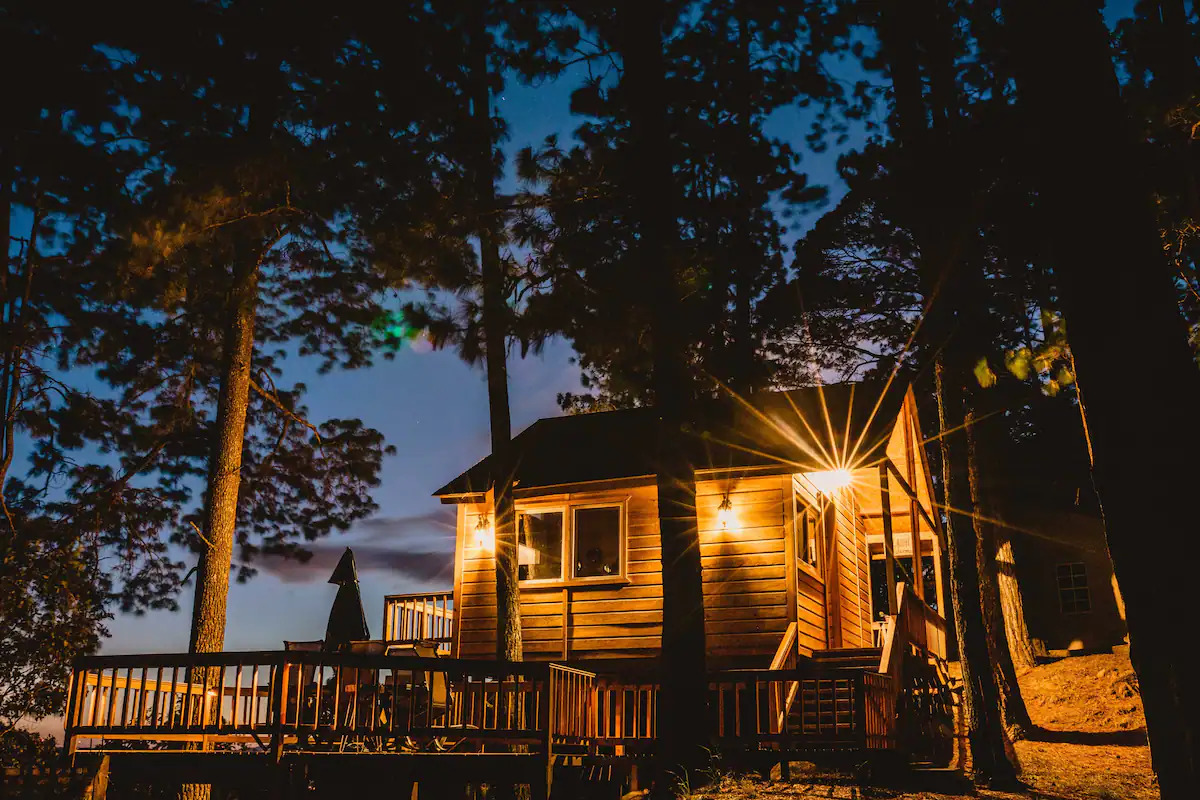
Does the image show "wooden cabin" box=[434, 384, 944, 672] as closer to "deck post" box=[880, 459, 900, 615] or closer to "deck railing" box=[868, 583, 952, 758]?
"deck post" box=[880, 459, 900, 615]

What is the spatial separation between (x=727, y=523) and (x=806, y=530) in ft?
6.87

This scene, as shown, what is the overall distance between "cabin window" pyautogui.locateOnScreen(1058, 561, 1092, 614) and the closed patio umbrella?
75.9 ft

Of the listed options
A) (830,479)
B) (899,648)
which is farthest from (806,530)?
(899,648)

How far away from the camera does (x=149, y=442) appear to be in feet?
60.5

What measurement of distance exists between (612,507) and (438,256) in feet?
18.1

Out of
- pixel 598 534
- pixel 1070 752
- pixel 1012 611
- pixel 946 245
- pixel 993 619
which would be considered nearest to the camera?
pixel 946 245

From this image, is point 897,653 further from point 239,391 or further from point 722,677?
point 239,391

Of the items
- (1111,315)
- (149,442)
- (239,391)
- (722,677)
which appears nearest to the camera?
(1111,315)

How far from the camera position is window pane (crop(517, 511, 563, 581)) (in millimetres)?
15336

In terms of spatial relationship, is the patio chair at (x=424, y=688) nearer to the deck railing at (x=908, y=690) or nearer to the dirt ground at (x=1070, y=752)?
the dirt ground at (x=1070, y=752)

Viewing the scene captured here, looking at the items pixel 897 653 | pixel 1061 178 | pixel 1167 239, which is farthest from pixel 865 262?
pixel 1061 178

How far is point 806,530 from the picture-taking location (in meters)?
16.7

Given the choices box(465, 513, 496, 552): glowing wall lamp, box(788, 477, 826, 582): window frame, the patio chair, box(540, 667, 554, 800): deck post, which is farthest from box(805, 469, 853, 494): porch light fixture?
the patio chair

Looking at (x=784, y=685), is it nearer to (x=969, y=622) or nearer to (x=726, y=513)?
(x=969, y=622)
